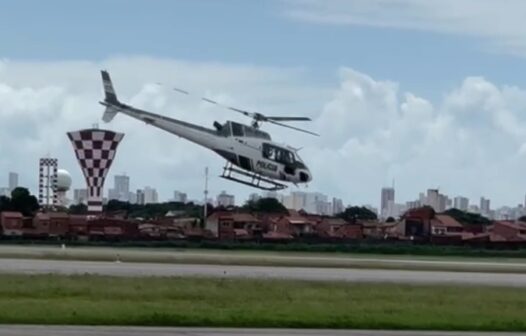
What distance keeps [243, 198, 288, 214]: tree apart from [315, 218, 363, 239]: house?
14354mm

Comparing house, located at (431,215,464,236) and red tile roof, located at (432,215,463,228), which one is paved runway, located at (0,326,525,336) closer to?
house, located at (431,215,464,236)

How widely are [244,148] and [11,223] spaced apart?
2532 centimetres

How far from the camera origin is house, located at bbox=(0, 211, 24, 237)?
81.5m

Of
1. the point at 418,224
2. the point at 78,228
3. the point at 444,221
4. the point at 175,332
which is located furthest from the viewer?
the point at 444,221

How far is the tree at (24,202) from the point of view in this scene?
99.9m

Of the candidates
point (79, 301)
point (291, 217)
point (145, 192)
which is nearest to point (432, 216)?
point (291, 217)

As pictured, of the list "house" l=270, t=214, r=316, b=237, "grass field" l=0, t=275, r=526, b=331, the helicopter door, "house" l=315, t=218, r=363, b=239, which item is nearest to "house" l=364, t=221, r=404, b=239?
"house" l=315, t=218, r=363, b=239

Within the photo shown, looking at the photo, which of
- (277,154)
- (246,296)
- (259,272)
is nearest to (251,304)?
(246,296)

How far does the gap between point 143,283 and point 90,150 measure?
3197 cm

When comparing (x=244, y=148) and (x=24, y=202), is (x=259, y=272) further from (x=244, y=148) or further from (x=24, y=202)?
(x=24, y=202)

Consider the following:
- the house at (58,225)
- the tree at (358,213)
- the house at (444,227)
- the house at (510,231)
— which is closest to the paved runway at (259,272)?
the house at (58,225)

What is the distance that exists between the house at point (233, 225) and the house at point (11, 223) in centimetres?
1264

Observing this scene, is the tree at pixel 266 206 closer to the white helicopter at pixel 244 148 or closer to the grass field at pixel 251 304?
the white helicopter at pixel 244 148

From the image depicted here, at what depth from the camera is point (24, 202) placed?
10256cm
